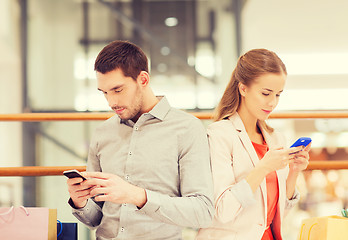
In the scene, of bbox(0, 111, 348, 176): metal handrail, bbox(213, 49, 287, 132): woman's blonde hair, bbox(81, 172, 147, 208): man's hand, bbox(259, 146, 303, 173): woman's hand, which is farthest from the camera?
bbox(0, 111, 348, 176): metal handrail

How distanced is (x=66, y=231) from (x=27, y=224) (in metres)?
0.14

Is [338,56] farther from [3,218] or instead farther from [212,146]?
[3,218]

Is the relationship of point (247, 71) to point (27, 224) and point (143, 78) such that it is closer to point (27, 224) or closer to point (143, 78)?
point (143, 78)

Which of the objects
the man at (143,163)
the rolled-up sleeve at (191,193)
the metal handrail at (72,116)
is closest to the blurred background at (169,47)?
the metal handrail at (72,116)

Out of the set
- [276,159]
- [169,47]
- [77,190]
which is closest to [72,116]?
[77,190]

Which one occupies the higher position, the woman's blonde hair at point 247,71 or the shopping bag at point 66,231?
the woman's blonde hair at point 247,71

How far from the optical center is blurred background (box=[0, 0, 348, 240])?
5598 mm

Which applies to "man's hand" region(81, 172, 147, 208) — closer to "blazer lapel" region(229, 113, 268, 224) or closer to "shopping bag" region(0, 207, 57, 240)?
"shopping bag" region(0, 207, 57, 240)

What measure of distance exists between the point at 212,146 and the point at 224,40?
471cm

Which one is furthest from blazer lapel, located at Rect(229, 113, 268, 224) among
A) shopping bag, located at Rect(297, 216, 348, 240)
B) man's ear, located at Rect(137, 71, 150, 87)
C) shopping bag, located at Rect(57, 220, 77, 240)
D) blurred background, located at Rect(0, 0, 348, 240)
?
blurred background, located at Rect(0, 0, 348, 240)

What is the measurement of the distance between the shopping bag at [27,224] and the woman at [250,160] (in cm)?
53

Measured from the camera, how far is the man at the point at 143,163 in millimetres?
1444

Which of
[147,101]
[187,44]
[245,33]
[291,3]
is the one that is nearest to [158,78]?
[187,44]

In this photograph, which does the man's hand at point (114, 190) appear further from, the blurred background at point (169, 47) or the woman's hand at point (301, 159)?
the blurred background at point (169, 47)
